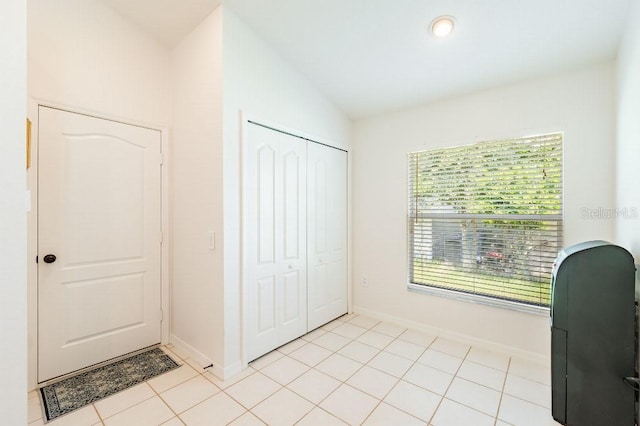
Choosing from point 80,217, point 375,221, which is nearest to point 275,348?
point 375,221

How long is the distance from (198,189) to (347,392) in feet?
6.59

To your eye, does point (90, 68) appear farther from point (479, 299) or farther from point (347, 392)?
point (479, 299)

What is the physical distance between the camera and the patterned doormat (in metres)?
1.93

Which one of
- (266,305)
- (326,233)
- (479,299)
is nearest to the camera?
(266,305)

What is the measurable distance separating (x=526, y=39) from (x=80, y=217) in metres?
3.76

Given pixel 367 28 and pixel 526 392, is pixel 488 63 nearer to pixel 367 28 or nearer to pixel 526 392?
pixel 367 28

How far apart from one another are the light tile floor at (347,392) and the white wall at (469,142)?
327 millimetres

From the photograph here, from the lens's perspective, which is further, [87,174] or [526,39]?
[87,174]

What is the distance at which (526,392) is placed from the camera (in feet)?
6.81

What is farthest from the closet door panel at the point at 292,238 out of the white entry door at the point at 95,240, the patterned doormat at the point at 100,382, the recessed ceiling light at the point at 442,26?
the recessed ceiling light at the point at 442,26

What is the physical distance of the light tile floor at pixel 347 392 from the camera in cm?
181

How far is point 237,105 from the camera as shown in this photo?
92.4 inches

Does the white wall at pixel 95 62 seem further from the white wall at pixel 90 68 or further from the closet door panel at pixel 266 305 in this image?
the closet door panel at pixel 266 305

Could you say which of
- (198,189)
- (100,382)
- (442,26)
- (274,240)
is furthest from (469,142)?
(100,382)
